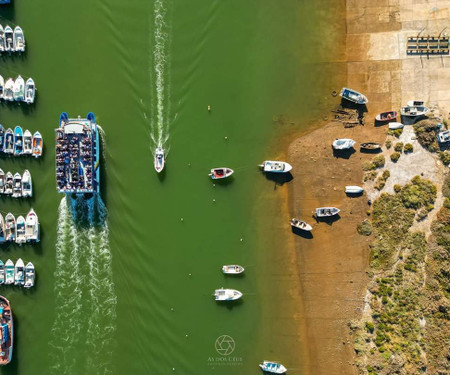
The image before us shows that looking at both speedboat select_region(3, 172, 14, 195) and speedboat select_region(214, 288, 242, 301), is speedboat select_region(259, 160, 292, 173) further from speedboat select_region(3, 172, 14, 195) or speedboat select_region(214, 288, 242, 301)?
speedboat select_region(3, 172, 14, 195)

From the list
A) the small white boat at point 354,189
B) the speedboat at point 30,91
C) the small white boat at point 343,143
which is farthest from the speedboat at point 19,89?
the small white boat at point 354,189

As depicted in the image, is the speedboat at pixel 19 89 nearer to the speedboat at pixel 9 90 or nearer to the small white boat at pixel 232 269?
the speedboat at pixel 9 90

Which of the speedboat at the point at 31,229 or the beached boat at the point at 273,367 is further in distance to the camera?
the speedboat at the point at 31,229

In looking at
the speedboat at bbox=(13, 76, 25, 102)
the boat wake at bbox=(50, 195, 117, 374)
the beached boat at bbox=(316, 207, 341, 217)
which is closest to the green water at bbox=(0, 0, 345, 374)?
the boat wake at bbox=(50, 195, 117, 374)

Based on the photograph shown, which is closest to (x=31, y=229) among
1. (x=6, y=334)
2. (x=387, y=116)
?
(x=6, y=334)

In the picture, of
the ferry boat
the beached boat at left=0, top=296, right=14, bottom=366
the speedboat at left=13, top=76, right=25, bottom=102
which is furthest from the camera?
the speedboat at left=13, top=76, right=25, bottom=102

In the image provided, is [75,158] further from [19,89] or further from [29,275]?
[29,275]
